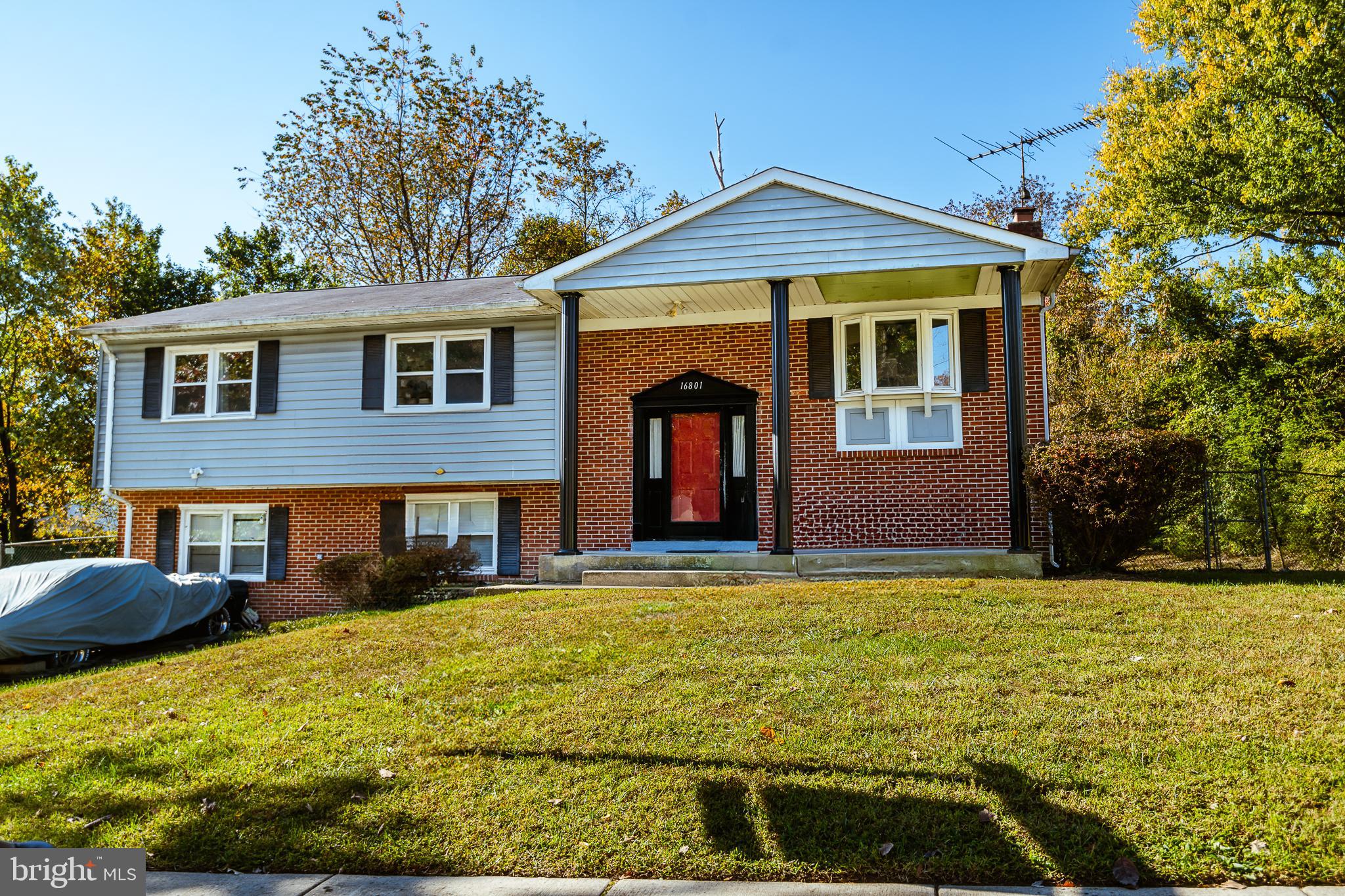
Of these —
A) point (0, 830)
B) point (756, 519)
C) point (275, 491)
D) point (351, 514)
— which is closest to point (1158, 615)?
point (756, 519)

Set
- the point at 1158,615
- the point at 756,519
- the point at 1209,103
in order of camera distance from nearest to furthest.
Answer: the point at 1158,615, the point at 756,519, the point at 1209,103

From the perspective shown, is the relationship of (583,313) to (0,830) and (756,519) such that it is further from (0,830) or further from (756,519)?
(0,830)

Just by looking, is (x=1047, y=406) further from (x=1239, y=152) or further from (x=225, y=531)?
(x=225, y=531)

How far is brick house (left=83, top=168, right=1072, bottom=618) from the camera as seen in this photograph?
11.5m

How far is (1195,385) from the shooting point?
2022 centimetres

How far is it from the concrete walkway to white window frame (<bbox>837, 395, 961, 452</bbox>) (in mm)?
9273

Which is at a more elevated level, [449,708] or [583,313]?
[583,313]

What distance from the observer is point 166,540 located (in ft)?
49.4

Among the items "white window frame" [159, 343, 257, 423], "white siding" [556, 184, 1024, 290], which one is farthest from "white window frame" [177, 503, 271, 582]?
"white siding" [556, 184, 1024, 290]

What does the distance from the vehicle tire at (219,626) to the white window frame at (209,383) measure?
3.27 metres

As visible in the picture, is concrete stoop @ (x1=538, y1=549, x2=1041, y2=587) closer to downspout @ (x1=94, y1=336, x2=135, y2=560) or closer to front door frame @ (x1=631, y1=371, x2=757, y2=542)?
front door frame @ (x1=631, y1=371, x2=757, y2=542)

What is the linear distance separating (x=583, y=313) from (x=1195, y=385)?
1474 cm

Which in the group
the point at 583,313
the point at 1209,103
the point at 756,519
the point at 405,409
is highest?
the point at 1209,103

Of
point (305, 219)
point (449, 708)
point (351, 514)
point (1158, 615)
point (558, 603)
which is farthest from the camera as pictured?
point (305, 219)
